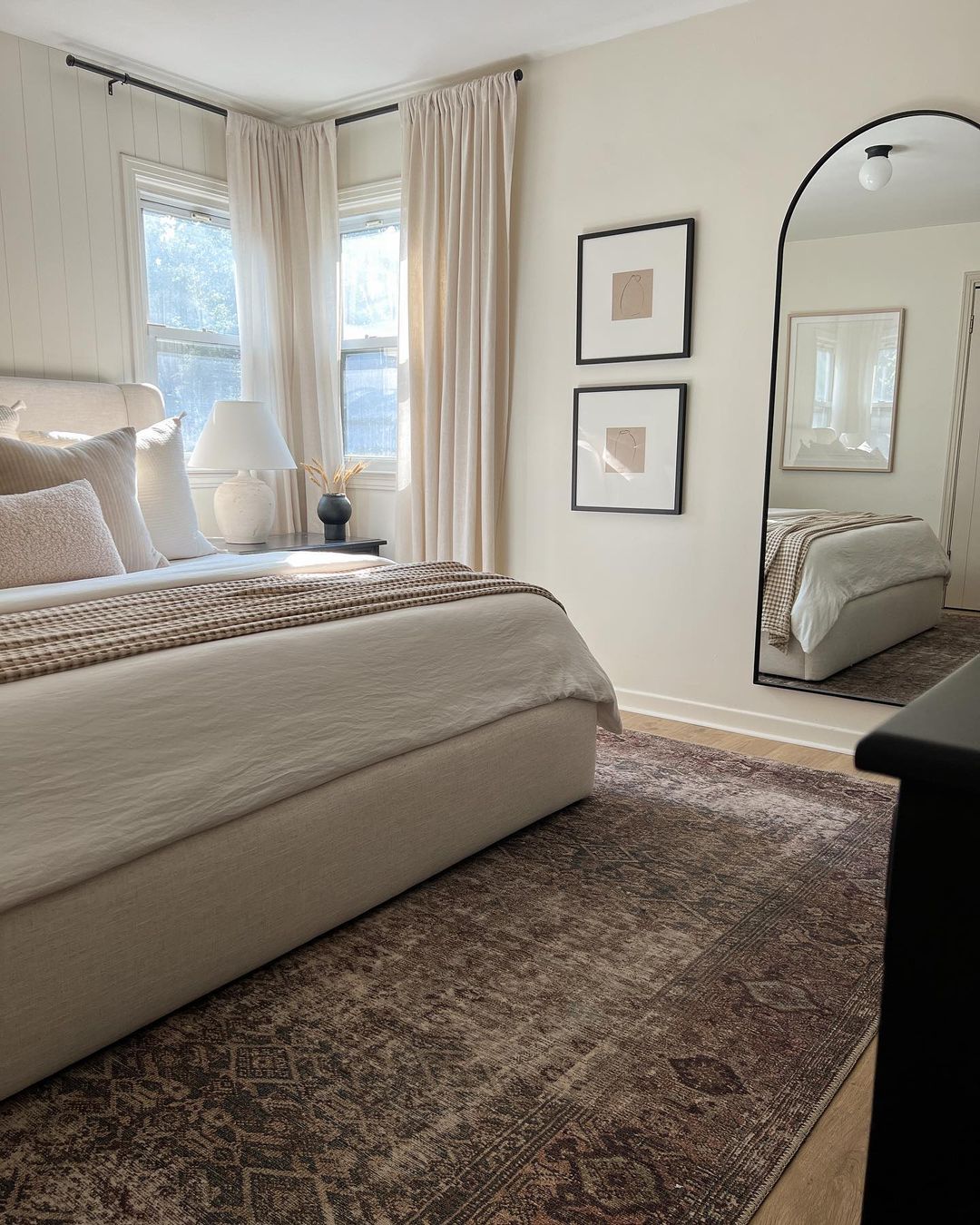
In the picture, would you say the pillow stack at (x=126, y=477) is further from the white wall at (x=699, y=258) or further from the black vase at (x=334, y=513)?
the white wall at (x=699, y=258)

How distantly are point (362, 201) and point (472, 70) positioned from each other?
0.86 metres

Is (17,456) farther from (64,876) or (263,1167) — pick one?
(263,1167)

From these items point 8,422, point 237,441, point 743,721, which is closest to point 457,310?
point 237,441

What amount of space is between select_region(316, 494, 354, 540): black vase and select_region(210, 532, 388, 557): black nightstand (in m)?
0.05

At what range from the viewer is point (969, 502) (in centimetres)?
304

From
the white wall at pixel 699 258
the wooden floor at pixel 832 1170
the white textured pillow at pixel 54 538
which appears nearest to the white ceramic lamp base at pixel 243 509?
the white wall at pixel 699 258

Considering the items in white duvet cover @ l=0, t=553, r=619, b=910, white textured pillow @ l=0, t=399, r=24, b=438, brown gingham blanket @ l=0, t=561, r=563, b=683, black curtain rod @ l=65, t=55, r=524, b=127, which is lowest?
white duvet cover @ l=0, t=553, r=619, b=910

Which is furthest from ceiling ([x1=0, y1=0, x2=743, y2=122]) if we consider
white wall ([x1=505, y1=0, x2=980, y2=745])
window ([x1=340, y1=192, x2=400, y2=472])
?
window ([x1=340, y1=192, x2=400, y2=472])

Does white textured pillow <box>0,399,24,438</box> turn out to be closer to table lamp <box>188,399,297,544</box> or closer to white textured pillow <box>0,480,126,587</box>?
white textured pillow <box>0,480,126,587</box>

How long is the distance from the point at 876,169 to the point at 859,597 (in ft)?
4.66

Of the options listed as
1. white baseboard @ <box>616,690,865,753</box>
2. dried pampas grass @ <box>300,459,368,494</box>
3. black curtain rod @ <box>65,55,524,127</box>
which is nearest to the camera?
white baseboard @ <box>616,690,865,753</box>

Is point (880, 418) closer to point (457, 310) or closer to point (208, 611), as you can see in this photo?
point (457, 310)

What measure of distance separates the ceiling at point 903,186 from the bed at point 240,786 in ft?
5.64

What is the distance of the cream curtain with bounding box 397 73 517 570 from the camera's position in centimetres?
398
